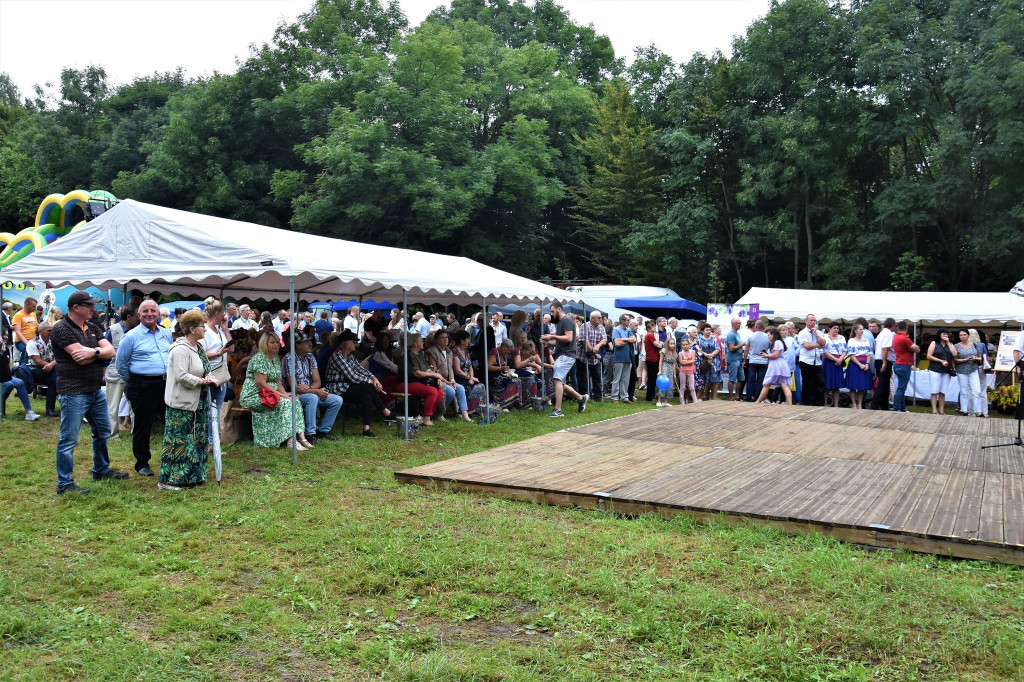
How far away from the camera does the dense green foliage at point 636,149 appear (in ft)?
78.3

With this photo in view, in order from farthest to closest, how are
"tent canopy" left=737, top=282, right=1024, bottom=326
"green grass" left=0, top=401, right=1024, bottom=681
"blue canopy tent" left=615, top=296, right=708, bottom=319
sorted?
"blue canopy tent" left=615, top=296, right=708, bottom=319
"tent canopy" left=737, top=282, right=1024, bottom=326
"green grass" left=0, top=401, right=1024, bottom=681

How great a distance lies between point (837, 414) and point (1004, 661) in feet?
29.4

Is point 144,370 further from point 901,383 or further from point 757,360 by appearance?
point 901,383

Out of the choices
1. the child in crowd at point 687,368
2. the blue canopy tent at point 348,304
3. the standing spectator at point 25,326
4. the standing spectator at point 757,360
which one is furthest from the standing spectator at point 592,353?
the standing spectator at point 25,326

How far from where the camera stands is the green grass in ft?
11.1

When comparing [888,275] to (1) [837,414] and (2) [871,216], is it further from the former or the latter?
→ (1) [837,414]

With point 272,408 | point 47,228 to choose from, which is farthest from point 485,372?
point 47,228

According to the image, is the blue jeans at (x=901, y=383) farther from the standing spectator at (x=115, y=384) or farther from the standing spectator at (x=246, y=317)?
the standing spectator at (x=246, y=317)

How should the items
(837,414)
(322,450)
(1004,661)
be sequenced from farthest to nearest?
(837,414) → (322,450) → (1004,661)

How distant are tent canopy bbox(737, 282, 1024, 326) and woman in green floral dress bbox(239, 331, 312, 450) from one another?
12.4 metres

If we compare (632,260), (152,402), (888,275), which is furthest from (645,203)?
(152,402)

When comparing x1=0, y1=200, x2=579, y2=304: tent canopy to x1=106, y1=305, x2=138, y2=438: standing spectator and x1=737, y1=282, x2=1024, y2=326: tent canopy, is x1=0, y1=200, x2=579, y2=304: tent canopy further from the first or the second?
x1=737, y1=282, x2=1024, y2=326: tent canopy

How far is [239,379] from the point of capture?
8.85 metres

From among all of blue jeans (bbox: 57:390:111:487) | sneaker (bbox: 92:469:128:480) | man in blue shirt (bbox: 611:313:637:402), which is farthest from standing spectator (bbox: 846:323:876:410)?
blue jeans (bbox: 57:390:111:487)
